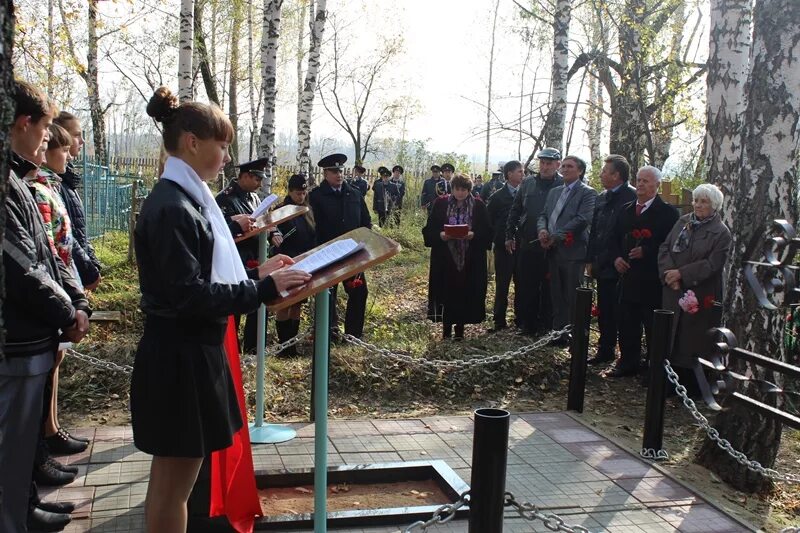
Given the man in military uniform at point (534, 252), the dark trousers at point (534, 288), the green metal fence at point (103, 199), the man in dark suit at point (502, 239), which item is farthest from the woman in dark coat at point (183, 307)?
the green metal fence at point (103, 199)

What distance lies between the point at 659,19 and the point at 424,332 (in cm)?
839

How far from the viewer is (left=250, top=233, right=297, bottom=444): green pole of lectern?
5309 millimetres

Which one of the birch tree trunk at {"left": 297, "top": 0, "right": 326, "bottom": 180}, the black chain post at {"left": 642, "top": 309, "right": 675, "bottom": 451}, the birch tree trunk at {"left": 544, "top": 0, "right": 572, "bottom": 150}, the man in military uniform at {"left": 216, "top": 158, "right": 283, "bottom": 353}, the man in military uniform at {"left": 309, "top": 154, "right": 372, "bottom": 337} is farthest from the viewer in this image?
the birch tree trunk at {"left": 297, "top": 0, "right": 326, "bottom": 180}

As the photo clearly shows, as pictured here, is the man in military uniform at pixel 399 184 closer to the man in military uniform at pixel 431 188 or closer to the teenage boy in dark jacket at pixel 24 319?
the man in military uniform at pixel 431 188

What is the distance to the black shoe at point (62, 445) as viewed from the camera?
4981mm

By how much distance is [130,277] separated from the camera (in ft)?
41.9

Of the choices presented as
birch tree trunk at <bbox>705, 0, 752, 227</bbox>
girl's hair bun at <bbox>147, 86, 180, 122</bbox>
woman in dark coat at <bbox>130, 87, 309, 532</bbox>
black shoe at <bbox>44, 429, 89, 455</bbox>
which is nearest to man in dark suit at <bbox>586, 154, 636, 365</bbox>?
birch tree trunk at <bbox>705, 0, 752, 227</bbox>

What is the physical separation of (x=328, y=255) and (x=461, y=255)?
21.2ft

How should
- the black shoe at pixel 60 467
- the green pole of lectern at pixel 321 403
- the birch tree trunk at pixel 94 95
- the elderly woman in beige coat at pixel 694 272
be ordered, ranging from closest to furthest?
the green pole of lectern at pixel 321 403
the black shoe at pixel 60 467
the elderly woman in beige coat at pixel 694 272
the birch tree trunk at pixel 94 95

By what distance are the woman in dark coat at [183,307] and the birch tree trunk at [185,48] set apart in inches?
482

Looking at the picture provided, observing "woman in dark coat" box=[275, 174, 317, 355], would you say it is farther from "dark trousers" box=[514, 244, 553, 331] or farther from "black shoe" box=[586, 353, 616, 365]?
"black shoe" box=[586, 353, 616, 365]

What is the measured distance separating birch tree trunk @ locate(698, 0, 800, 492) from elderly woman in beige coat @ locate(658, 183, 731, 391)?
108 centimetres

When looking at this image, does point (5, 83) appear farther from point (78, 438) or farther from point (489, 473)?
point (78, 438)

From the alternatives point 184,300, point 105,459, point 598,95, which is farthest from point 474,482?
point 598,95
